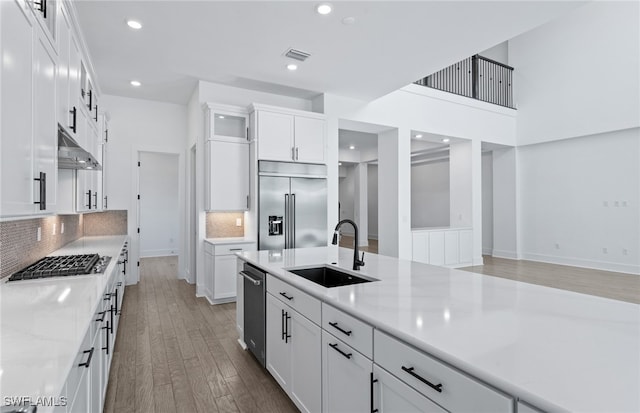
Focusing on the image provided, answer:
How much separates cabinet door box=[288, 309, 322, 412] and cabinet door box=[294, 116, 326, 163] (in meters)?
3.43

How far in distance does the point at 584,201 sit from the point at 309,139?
20.8 feet

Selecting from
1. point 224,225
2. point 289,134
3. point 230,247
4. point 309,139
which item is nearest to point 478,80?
point 309,139

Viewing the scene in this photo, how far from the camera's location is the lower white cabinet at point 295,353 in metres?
1.88

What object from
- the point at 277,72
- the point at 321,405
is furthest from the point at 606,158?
the point at 321,405

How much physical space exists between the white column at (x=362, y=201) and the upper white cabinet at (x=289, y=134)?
18.4 ft

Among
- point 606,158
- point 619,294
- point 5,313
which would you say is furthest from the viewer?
point 606,158

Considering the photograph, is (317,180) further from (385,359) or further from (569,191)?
(569,191)

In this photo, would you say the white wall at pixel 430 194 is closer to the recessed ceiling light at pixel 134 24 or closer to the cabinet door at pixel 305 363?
the recessed ceiling light at pixel 134 24

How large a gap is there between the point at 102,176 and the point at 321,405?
457 cm

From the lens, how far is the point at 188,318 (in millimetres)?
4121

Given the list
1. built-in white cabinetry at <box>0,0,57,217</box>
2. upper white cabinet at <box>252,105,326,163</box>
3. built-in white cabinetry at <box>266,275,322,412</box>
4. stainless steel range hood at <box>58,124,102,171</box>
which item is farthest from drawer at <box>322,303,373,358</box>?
upper white cabinet at <box>252,105,326,163</box>

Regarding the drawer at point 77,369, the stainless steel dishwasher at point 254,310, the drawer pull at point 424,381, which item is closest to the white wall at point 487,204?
the stainless steel dishwasher at point 254,310

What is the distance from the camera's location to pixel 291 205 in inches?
201

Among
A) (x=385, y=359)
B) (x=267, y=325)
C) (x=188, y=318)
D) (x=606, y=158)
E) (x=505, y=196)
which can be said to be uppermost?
(x=606, y=158)
